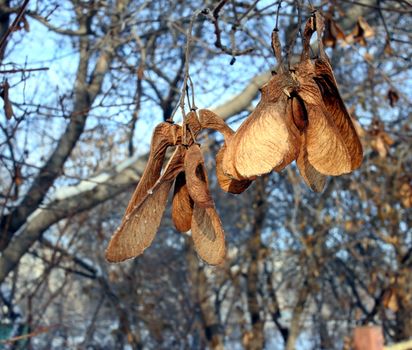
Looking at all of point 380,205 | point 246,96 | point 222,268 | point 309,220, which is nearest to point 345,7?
point 246,96

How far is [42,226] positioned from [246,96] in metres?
1.90

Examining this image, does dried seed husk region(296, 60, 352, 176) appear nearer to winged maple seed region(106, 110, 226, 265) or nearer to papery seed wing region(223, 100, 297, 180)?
papery seed wing region(223, 100, 297, 180)

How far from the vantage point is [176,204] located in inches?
48.4

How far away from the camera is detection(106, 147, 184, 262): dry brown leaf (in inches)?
45.1

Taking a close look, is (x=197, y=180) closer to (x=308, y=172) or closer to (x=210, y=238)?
(x=210, y=238)

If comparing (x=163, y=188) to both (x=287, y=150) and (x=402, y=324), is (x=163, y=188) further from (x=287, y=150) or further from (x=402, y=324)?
(x=402, y=324)

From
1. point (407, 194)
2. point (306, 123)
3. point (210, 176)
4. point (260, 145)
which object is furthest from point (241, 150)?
point (210, 176)

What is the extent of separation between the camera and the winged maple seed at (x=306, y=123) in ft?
3.61

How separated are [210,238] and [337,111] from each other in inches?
12.8

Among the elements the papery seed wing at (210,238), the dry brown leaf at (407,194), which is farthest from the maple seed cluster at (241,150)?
the dry brown leaf at (407,194)

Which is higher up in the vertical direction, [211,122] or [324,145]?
[211,122]

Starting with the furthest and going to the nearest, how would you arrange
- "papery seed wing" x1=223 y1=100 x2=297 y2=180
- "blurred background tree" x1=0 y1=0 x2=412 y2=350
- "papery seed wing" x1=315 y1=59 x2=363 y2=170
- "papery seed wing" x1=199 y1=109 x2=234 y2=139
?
1. "blurred background tree" x1=0 y1=0 x2=412 y2=350
2. "papery seed wing" x1=199 y1=109 x2=234 y2=139
3. "papery seed wing" x1=315 y1=59 x2=363 y2=170
4. "papery seed wing" x1=223 y1=100 x2=297 y2=180

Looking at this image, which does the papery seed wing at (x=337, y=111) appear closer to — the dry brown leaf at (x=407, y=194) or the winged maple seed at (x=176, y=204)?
the winged maple seed at (x=176, y=204)

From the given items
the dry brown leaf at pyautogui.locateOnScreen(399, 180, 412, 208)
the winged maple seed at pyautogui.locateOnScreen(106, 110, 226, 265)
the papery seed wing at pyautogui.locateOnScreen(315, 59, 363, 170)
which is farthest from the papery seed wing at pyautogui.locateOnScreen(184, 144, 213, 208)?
the dry brown leaf at pyautogui.locateOnScreen(399, 180, 412, 208)
